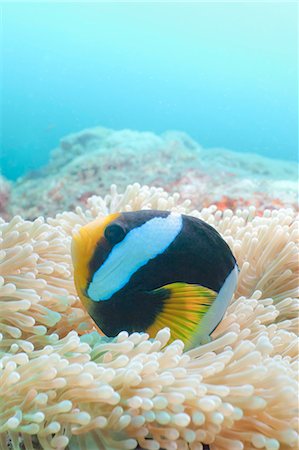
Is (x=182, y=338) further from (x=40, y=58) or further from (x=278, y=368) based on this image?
(x=40, y=58)

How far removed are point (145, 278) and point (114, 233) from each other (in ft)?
0.31

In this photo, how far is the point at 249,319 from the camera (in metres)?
1.03

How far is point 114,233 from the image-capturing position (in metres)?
0.92

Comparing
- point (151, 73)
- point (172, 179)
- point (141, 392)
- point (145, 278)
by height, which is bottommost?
point (141, 392)

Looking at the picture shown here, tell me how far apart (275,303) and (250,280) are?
0.29 ft

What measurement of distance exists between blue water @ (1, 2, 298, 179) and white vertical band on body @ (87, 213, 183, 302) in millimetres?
23964

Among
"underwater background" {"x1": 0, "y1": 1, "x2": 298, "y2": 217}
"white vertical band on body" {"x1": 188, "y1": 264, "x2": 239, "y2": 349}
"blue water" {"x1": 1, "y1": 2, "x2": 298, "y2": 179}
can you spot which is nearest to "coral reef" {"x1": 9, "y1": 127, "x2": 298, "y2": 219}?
"white vertical band on body" {"x1": 188, "y1": 264, "x2": 239, "y2": 349}

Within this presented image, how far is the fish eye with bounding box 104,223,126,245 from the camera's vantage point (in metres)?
0.92

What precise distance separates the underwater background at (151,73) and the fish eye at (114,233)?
22.3m

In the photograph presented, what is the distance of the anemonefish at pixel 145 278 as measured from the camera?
914mm

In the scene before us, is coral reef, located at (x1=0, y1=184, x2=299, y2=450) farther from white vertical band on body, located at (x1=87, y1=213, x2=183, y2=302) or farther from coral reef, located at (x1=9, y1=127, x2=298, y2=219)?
coral reef, located at (x1=9, y1=127, x2=298, y2=219)

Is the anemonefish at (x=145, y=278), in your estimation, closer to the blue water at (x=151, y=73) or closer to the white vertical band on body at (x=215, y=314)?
the white vertical band on body at (x=215, y=314)

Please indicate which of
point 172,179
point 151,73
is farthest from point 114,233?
point 151,73

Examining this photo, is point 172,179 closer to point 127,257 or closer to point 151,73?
point 127,257
